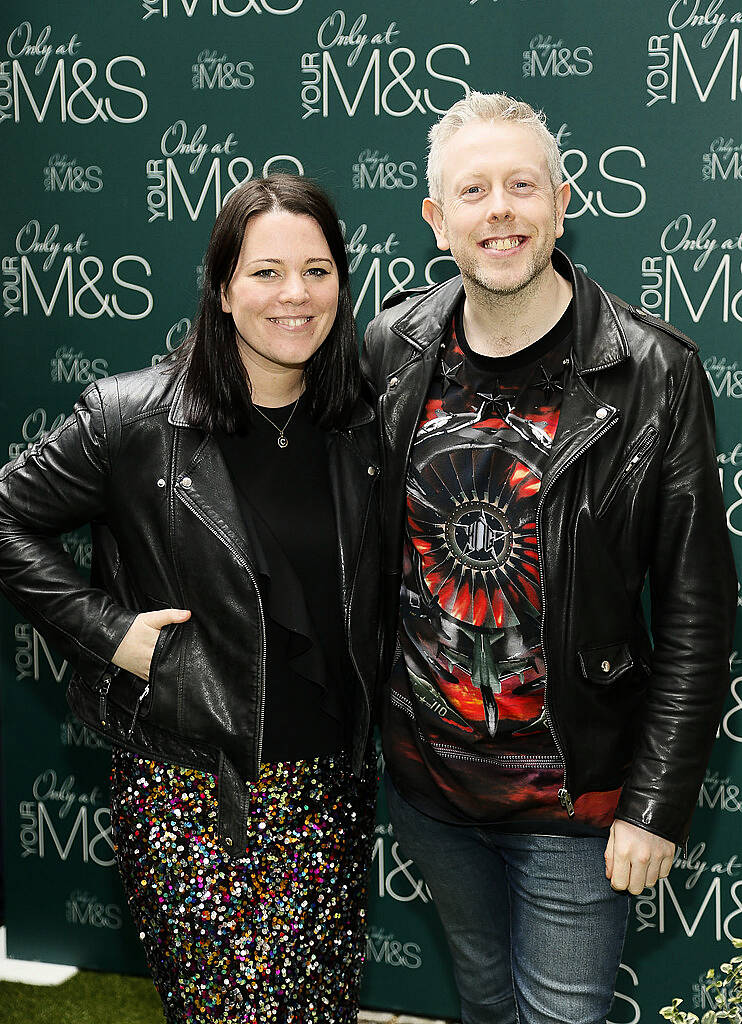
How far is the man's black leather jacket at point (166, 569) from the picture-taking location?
1921mm

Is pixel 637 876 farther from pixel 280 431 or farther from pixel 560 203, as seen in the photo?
pixel 560 203

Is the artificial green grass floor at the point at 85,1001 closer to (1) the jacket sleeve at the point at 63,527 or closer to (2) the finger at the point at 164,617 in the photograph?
(1) the jacket sleeve at the point at 63,527

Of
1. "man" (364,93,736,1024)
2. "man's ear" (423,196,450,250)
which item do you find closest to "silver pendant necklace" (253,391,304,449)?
"man" (364,93,736,1024)

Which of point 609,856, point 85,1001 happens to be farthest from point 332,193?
point 85,1001

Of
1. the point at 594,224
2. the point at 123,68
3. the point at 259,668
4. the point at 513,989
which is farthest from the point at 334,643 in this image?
the point at 123,68

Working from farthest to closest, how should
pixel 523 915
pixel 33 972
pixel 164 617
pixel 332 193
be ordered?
pixel 33 972
pixel 332 193
pixel 523 915
pixel 164 617

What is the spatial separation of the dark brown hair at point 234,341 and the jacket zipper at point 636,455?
50 cm

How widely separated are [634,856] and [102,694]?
3.10 feet

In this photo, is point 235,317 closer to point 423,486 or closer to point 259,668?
point 423,486

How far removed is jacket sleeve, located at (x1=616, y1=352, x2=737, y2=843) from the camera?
1.83 meters

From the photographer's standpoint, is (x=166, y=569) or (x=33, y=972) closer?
(x=166, y=569)

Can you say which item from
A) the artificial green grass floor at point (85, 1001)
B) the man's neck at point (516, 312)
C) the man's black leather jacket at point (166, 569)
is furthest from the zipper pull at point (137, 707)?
the artificial green grass floor at point (85, 1001)

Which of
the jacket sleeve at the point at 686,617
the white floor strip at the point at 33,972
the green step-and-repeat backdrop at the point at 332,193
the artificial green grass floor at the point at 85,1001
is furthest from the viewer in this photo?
the white floor strip at the point at 33,972

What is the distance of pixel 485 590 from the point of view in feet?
6.27
